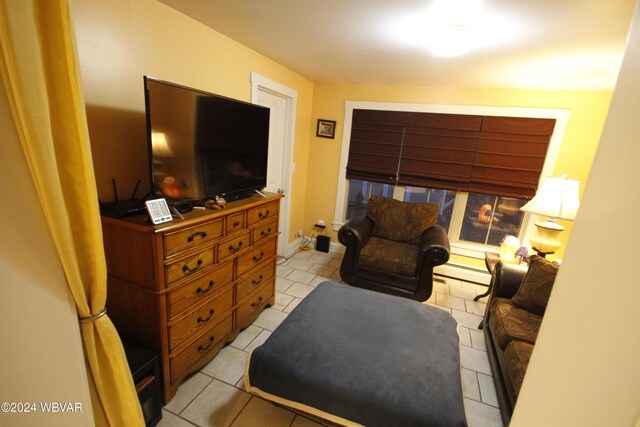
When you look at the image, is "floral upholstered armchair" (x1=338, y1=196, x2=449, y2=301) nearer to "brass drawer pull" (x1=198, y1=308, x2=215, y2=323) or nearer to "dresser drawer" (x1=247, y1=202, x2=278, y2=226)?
"dresser drawer" (x1=247, y1=202, x2=278, y2=226)

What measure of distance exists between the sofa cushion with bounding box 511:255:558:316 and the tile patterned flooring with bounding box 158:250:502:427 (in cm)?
55

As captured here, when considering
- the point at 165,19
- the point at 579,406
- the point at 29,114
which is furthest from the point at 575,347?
the point at 165,19

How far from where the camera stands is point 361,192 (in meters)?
4.00

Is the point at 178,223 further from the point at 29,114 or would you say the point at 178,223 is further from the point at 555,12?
the point at 555,12

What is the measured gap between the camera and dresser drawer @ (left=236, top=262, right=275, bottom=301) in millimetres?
2090

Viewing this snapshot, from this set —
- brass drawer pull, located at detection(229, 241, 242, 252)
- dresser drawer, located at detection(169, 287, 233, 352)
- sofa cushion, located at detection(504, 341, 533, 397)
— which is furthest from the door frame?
sofa cushion, located at detection(504, 341, 533, 397)

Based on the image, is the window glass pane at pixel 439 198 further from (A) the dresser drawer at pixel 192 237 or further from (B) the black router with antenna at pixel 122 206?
(B) the black router with antenna at pixel 122 206

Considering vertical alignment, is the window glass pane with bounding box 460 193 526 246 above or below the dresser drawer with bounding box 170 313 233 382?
above

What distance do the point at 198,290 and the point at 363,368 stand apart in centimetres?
103

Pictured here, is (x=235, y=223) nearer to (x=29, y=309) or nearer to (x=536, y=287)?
(x=29, y=309)

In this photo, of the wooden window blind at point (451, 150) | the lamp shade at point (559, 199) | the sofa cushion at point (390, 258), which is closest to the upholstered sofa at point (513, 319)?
the lamp shade at point (559, 199)

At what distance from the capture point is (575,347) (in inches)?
16.4

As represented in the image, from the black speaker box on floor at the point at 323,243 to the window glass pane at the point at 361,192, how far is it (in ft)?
1.43

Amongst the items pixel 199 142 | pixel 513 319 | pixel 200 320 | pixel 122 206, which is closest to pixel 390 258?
pixel 513 319
